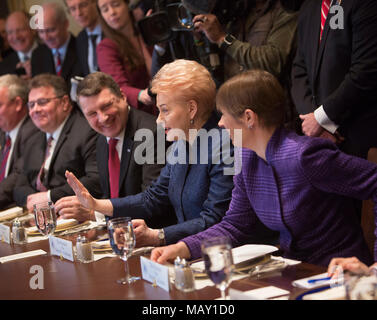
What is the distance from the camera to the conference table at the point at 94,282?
157 cm

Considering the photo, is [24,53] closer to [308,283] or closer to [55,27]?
[55,27]

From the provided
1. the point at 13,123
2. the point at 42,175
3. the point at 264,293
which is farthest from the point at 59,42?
the point at 264,293

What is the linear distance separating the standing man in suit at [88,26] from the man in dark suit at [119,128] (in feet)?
3.45

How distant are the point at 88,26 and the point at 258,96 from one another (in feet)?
8.86

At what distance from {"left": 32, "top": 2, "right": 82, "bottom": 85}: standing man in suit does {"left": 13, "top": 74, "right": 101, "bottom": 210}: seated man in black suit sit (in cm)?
54

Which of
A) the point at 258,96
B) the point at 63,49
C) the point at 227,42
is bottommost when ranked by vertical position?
the point at 258,96

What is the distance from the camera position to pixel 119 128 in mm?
3301

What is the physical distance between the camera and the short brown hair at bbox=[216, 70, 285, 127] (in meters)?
2.00

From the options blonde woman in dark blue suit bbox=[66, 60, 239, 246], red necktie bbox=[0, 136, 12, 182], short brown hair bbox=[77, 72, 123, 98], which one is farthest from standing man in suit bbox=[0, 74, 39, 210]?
blonde woman in dark blue suit bbox=[66, 60, 239, 246]

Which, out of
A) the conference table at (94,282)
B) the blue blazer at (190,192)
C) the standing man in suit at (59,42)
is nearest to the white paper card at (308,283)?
the conference table at (94,282)

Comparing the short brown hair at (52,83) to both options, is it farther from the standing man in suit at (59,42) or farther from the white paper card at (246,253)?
the white paper card at (246,253)

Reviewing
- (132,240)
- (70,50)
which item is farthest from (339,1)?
(70,50)
